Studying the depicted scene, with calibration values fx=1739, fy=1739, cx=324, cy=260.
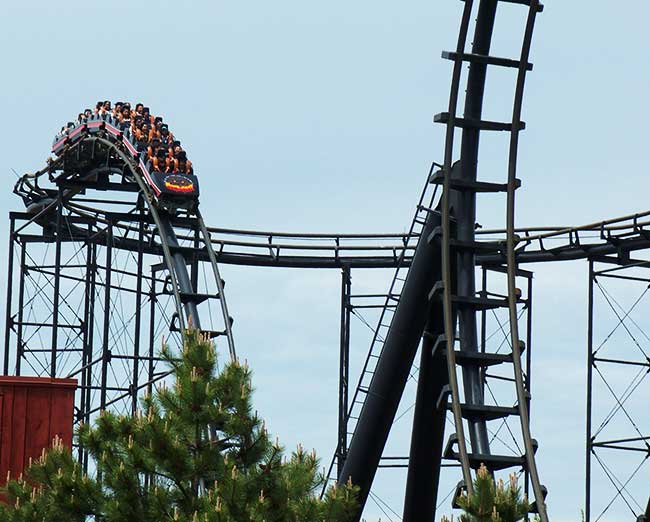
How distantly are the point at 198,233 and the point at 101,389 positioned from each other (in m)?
3.76

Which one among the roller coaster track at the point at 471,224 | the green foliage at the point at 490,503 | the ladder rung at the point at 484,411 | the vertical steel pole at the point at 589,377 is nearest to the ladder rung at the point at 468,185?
the roller coaster track at the point at 471,224

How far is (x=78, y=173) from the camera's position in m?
35.0

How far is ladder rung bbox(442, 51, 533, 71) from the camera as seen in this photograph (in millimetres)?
21641

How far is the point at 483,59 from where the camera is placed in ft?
71.9

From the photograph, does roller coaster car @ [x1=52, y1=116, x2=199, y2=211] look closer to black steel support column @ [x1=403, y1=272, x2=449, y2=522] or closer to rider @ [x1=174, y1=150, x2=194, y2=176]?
rider @ [x1=174, y1=150, x2=194, y2=176]

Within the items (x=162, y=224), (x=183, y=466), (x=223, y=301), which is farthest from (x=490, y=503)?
(x=162, y=224)

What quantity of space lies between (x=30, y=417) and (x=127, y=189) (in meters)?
12.4

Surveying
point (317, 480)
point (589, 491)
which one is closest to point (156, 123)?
point (589, 491)

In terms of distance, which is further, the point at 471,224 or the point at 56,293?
the point at 56,293

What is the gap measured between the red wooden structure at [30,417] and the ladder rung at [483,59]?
637cm

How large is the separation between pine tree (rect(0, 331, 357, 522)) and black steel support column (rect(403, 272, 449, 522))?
4920 millimetres

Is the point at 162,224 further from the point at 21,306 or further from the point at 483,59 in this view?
the point at 483,59

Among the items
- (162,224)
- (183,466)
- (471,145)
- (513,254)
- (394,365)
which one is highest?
(162,224)

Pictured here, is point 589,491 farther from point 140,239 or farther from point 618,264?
point 140,239
